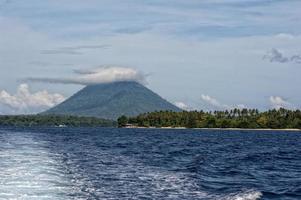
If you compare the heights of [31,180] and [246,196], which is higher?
[31,180]

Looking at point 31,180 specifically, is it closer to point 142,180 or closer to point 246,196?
point 142,180

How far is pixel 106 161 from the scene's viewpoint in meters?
56.6

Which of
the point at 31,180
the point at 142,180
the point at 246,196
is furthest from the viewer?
the point at 142,180

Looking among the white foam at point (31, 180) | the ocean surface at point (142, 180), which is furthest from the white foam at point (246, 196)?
the white foam at point (31, 180)

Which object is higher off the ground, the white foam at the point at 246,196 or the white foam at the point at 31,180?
the white foam at the point at 31,180

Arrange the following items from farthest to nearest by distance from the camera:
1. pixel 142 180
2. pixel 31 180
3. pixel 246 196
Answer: pixel 142 180 < pixel 31 180 < pixel 246 196

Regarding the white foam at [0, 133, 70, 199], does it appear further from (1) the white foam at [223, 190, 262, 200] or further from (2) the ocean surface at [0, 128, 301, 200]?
(1) the white foam at [223, 190, 262, 200]

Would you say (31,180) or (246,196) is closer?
(246,196)

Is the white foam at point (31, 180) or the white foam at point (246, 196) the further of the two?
the white foam at point (246, 196)

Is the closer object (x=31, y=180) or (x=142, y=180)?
(x=31, y=180)

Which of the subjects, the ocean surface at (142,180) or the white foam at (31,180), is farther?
the ocean surface at (142,180)

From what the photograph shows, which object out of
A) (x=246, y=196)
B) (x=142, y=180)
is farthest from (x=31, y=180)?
(x=246, y=196)

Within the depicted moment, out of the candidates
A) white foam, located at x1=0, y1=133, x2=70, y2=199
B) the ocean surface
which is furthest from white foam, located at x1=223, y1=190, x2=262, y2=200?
white foam, located at x1=0, y1=133, x2=70, y2=199

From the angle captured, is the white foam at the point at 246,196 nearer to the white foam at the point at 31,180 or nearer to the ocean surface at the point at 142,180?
the ocean surface at the point at 142,180
